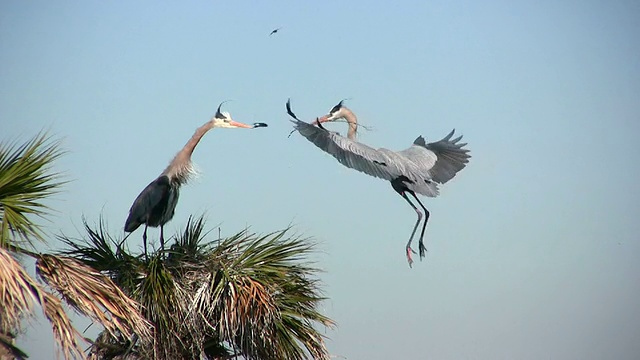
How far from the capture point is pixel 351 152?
12.3 meters

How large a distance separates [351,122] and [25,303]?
6.86m

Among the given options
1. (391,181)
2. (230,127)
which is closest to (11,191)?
(230,127)

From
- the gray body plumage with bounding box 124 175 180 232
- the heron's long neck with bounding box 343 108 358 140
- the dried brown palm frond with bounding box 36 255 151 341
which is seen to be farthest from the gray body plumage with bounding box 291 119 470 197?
the dried brown palm frond with bounding box 36 255 151 341

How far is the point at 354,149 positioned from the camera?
1233 centimetres

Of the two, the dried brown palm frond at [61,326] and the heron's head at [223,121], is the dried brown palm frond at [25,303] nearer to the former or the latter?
the dried brown palm frond at [61,326]

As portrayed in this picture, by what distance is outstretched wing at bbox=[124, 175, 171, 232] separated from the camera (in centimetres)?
1211

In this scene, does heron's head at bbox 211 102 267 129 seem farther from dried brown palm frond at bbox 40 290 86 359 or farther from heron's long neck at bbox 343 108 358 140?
dried brown palm frond at bbox 40 290 86 359

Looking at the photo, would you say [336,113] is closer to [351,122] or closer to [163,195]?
[351,122]

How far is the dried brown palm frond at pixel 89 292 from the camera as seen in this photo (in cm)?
852

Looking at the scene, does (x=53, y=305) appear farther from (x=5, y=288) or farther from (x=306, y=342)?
(x=306, y=342)

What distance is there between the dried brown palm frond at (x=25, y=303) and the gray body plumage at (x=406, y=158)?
4.64 m

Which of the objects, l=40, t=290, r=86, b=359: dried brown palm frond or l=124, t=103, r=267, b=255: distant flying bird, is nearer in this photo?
l=40, t=290, r=86, b=359: dried brown palm frond

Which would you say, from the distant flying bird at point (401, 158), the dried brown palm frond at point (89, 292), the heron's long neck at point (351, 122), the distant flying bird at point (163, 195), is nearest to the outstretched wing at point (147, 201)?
the distant flying bird at point (163, 195)

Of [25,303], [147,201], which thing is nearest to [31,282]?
[25,303]
